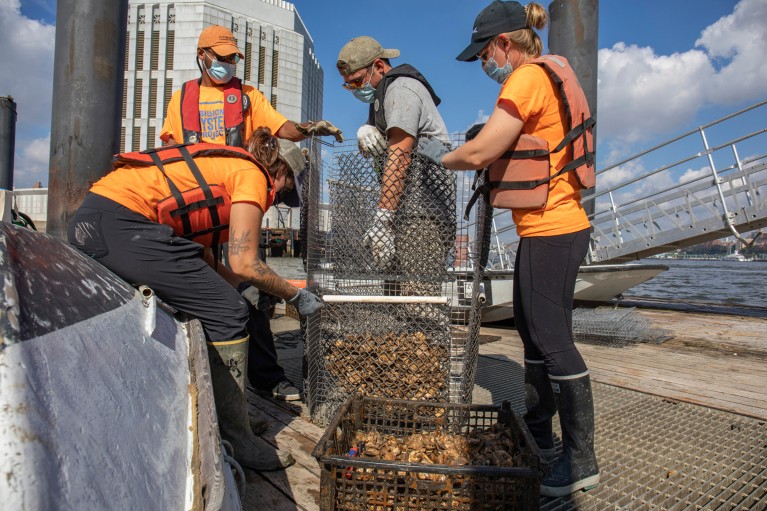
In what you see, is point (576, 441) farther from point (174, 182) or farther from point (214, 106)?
point (214, 106)

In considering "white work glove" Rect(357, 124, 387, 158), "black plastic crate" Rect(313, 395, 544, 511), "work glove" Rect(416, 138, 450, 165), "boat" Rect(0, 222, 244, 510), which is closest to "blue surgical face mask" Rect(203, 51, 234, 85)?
"white work glove" Rect(357, 124, 387, 158)

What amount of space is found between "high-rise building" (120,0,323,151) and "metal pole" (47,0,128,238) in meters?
42.2

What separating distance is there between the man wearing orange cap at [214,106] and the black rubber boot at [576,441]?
212 centimetres

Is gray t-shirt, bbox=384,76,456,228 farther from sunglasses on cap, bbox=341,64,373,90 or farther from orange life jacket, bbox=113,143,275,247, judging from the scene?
orange life jacket, bbox=113,143,275,247

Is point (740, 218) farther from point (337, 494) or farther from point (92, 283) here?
point (92, 283)

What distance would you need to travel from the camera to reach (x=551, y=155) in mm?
2039

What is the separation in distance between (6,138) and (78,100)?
29.9ft

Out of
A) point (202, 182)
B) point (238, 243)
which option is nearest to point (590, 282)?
point (238, 243)

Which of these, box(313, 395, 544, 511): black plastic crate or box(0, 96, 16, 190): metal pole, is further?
box(0, 96, 16, 190): metal pole

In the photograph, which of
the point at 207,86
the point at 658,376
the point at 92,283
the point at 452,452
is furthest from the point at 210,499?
the point at 658,376

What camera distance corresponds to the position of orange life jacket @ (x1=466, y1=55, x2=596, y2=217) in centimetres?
201

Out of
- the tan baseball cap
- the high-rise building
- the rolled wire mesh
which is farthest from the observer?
the high-rise building

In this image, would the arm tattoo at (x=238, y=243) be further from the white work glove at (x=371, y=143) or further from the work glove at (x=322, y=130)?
the work glove at (x=322, y=130)

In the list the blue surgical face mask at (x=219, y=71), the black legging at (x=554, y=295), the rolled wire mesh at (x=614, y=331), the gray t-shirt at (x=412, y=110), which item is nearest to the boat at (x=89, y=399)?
the black legging at (x=554, y=295)
